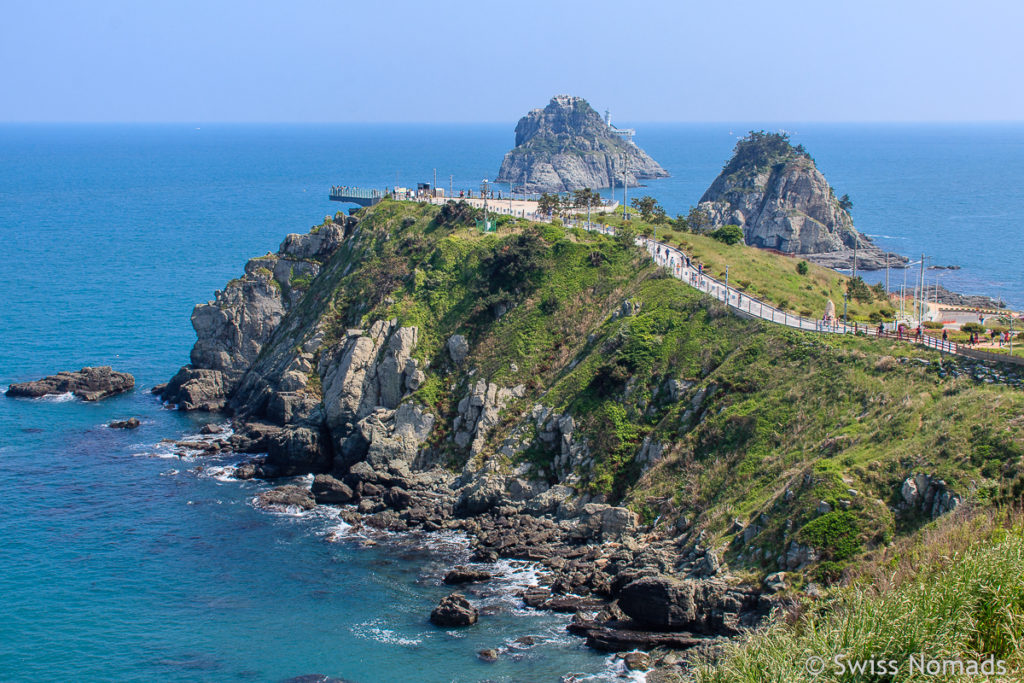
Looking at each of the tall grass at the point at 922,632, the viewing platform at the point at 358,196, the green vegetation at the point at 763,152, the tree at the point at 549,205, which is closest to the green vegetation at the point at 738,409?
the tall grass at the point at 922,632

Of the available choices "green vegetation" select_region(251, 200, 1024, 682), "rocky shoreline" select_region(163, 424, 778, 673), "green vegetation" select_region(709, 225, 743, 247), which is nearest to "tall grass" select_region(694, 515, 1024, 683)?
"green vegetation" select_region(251, 200, 1024, 682)

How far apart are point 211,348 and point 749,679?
78052 mm

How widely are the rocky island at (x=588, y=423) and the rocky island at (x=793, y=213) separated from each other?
7411cm

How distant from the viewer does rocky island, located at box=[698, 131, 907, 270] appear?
154250mm

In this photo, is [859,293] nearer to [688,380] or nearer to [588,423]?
[688,380]

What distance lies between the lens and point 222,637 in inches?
2025

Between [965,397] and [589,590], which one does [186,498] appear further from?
[965,397]

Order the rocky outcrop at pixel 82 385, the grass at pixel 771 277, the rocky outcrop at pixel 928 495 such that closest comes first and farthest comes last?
the rocky outcrop at pixel 928 495 → the grass at pixel 771 277 → the rocky outcrop at pixel 82 385

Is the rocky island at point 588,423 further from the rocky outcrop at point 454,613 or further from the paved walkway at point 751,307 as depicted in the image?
the paved walkway at point 751,307

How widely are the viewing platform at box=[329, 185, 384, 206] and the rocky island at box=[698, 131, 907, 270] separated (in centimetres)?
5528

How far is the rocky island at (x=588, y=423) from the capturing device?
164 feet

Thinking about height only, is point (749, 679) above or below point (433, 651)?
above

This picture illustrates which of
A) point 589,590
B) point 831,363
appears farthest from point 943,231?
point 589,590

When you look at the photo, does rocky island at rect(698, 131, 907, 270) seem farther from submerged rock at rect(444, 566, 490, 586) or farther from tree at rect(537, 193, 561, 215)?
submerged rock at rect(444, 566, 490, 586)
